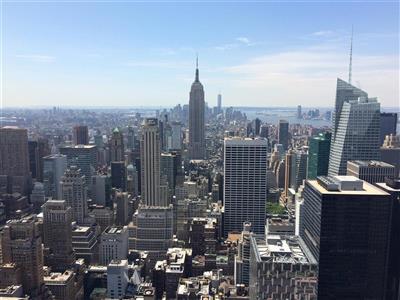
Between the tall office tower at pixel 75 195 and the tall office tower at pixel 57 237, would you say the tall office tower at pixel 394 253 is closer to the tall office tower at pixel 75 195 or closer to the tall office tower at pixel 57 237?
the tall office tower at pixel 57 237

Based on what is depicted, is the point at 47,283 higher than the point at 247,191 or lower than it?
lower

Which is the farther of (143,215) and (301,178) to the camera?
(301,178)

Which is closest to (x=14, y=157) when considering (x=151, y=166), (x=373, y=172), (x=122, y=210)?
(x=122, y=210)

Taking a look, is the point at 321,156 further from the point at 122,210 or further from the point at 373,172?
the point at 122,210

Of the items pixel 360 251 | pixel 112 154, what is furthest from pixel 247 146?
pixel 112 154

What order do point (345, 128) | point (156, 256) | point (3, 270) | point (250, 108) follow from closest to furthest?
1. point (3, 270)
2. point (156, 256)
3. point (345, 128)
4. point (250, 108)

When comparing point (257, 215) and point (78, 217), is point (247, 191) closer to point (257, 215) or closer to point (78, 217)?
point (257, 215)
